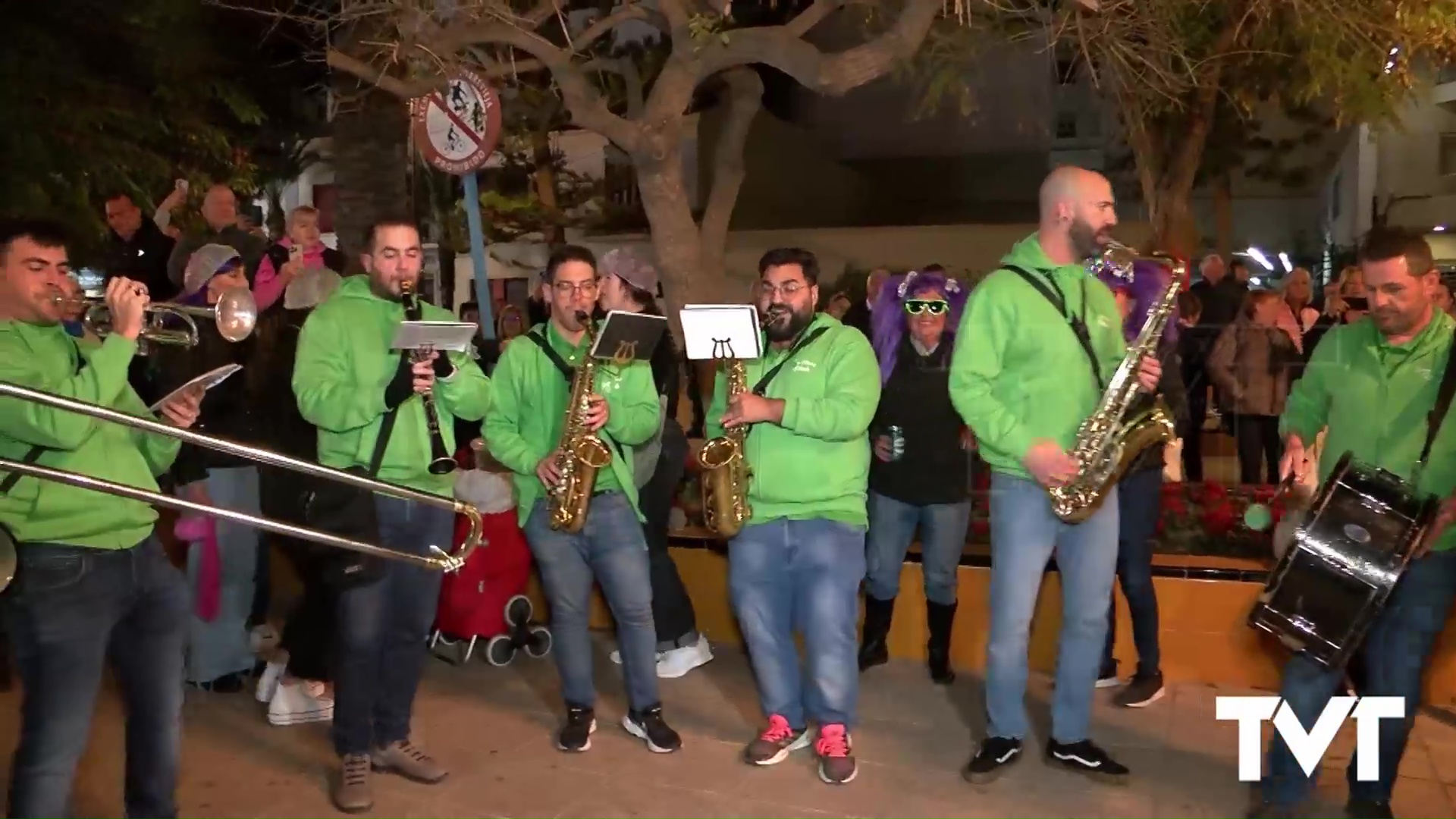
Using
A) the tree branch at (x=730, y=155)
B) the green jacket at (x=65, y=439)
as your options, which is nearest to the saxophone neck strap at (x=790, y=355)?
the green jacket at (x=65, y=439)

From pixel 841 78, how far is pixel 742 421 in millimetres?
3925

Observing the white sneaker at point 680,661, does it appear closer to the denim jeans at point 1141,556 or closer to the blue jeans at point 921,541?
the blue jeans at point 921,541

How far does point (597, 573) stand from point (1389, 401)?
Result: 2876mm

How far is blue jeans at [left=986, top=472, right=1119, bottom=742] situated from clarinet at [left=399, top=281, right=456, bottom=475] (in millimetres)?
1991

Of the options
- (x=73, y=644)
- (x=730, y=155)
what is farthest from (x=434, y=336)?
(x=730, y=155)

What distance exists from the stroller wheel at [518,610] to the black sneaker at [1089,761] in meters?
2.77

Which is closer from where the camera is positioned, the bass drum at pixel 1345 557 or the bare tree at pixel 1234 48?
the bass drum at pixel 1345 557

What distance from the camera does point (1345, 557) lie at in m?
3.90

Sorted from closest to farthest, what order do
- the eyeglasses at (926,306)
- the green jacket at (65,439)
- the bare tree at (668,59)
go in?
the green jacket at (65,439) < the eyeglasses at (926,306) < the bare tree at (668,59)

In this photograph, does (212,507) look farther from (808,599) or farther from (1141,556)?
(1141,556)

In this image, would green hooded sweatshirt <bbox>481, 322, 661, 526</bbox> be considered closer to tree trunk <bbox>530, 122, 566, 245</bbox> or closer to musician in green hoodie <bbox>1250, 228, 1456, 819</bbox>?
musician in green hoodie <bbox>1250, 228, 1456, 819</bbox>

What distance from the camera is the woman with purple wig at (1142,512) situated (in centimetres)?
539

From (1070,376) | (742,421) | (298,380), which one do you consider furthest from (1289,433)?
(298,380)

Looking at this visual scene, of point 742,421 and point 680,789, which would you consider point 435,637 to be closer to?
point 680,789
